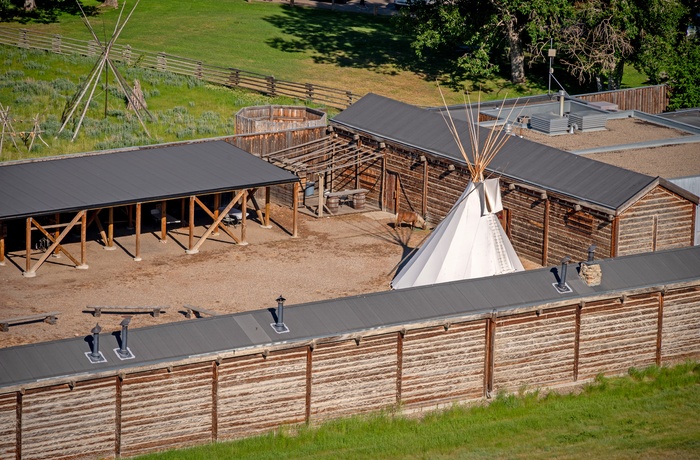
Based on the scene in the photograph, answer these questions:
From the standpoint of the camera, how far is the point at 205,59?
65688 mm

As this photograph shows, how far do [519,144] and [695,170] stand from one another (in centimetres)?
579

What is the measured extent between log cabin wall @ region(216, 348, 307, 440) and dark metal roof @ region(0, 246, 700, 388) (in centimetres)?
42

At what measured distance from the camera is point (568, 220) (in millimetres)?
36719

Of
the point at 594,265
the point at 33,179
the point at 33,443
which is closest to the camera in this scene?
the point at 33,443

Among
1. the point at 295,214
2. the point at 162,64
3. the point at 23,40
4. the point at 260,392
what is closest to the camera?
the point at 260,392

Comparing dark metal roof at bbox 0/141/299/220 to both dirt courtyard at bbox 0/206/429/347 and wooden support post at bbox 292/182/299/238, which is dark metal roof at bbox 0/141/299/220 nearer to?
wooden support post at bbox 292/182/299/238

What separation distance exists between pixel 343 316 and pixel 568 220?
38.8 feet

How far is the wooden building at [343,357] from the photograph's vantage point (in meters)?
24.3

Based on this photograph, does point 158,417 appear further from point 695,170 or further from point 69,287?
point 695,170

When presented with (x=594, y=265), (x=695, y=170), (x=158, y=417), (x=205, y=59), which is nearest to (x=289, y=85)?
(x=205, y=59)

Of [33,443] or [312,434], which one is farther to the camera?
[312,434]

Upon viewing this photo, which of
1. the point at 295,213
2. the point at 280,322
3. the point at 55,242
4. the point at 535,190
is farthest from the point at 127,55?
the point at 280,322

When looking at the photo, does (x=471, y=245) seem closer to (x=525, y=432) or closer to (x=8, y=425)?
(x=525, y=432)

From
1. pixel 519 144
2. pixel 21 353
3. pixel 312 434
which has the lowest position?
pixel 312 434
